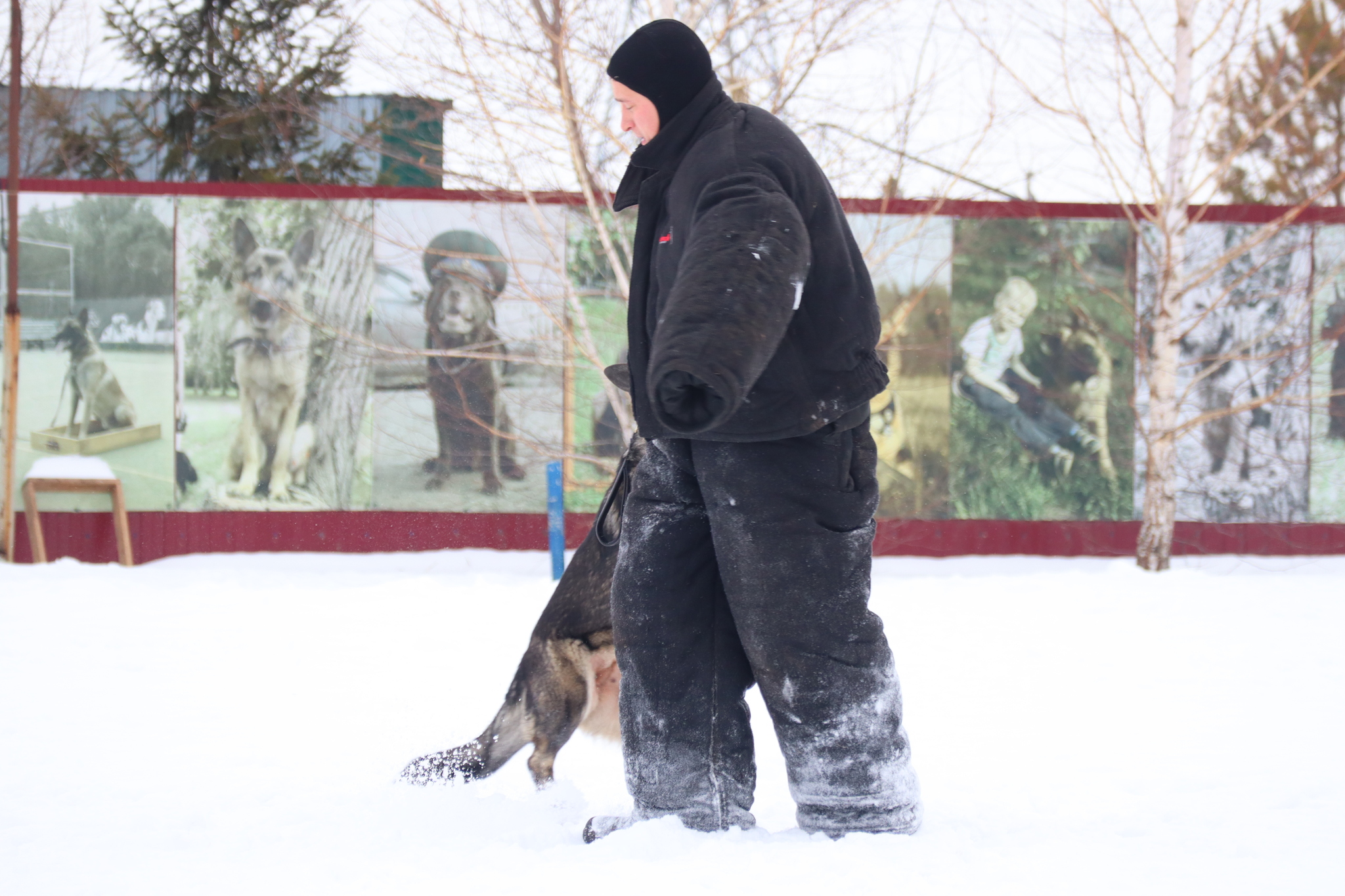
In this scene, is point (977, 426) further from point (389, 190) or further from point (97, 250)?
point (97, 250)

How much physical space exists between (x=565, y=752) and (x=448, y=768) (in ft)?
2.01

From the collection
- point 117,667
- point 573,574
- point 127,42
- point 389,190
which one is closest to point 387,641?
point 117,667

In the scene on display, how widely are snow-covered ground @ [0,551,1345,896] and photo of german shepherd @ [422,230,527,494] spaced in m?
1.68

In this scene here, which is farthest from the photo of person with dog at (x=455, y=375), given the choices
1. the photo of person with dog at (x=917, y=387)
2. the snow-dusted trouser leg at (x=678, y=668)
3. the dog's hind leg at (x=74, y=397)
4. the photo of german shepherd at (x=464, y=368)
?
the snow-dusted trouser leg at (x=678, y=668)

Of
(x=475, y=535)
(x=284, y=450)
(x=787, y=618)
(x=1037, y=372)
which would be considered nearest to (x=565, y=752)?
(x=787, y=618)

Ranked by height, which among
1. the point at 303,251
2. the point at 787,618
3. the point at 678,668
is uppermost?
the point at 303,251

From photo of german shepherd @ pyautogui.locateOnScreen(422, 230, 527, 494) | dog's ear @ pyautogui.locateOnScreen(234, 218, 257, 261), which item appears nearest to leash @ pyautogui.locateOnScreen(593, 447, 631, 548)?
photo of german shepherd @ pyautogui.locateOnScreen(422, 230, 527, 494)

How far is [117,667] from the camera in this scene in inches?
157

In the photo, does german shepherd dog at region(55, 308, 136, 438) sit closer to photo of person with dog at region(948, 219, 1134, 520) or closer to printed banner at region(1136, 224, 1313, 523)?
photo of person with dog at region(948, 219, 1134, 520)

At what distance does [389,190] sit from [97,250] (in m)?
2.27

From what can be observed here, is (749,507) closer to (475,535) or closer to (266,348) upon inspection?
(475,535)

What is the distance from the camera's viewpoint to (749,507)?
186 cm

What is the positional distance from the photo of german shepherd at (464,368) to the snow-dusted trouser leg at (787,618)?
219 inches

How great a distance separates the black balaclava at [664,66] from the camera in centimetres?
195
